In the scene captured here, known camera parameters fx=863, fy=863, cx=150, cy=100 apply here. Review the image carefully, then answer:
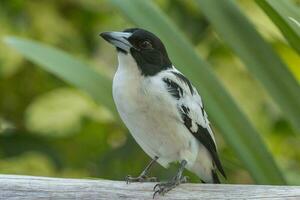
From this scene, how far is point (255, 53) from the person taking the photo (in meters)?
2.19

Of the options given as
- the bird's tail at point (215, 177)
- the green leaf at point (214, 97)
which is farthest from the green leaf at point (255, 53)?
the bird's tail at point (215, 177)

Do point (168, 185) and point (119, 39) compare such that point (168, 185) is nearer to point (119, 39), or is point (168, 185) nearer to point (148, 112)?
point (148, 112)

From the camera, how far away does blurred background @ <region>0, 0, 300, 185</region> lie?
2.63 meters

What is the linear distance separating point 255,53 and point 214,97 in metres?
0.16

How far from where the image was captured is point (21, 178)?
1.75 m

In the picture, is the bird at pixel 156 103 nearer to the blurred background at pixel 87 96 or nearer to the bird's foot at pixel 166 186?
the bird's foot at pixel 166 186

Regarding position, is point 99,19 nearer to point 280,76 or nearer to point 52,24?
point 52,24

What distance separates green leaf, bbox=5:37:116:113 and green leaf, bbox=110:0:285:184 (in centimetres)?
20

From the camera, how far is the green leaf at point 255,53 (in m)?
2.15

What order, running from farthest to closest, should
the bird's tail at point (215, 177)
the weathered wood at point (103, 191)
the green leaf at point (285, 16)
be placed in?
the bird's tail at point (215, 177)
the green leaf at point (285, 16)
the weathered wood at point (103, 191)

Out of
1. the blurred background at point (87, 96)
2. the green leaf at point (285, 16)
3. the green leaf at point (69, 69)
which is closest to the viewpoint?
the green leaf at point (285, 16)

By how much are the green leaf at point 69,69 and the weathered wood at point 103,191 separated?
1.56 feet

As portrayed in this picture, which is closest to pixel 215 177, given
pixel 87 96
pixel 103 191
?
pixel 103 191

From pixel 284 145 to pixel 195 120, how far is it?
907 mm
